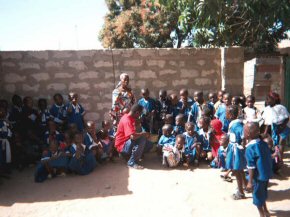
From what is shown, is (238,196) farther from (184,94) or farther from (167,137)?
(184,94)

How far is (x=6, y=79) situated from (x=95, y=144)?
2536 mm

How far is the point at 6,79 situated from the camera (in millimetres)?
5922

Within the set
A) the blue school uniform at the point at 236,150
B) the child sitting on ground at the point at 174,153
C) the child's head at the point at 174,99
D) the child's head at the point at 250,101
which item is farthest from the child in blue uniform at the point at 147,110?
the blue school uniform at the point at 236,150

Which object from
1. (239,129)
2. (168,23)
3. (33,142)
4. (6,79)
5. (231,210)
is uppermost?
(168,23)

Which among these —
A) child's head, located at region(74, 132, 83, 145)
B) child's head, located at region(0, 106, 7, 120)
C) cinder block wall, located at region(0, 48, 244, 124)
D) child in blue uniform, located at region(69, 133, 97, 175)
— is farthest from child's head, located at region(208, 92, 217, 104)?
child's head, located at region(0, 106, 7, 120)

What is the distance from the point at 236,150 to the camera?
379 centimetres

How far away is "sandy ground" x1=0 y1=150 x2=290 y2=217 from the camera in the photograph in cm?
347

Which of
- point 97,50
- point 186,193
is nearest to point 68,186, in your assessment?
point 186,193

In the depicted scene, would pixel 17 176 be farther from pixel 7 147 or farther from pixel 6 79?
pixel 6 79

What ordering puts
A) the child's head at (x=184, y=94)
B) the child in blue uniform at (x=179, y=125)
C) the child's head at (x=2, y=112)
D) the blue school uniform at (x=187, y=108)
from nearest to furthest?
the child's head at (x=2, y=112), the child in blue uniform at (x=179, y=125), the blue school uniform at (x=187, y=108), the child's head at (x=184, y=94)

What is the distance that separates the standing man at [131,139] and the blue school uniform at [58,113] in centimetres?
135

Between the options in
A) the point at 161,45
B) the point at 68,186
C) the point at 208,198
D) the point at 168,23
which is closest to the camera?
the point at 208,198

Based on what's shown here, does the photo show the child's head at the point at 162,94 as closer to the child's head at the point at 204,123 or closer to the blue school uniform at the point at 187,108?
the blue school uniform at the point at 187,108

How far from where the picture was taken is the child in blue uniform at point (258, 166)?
3014mm
